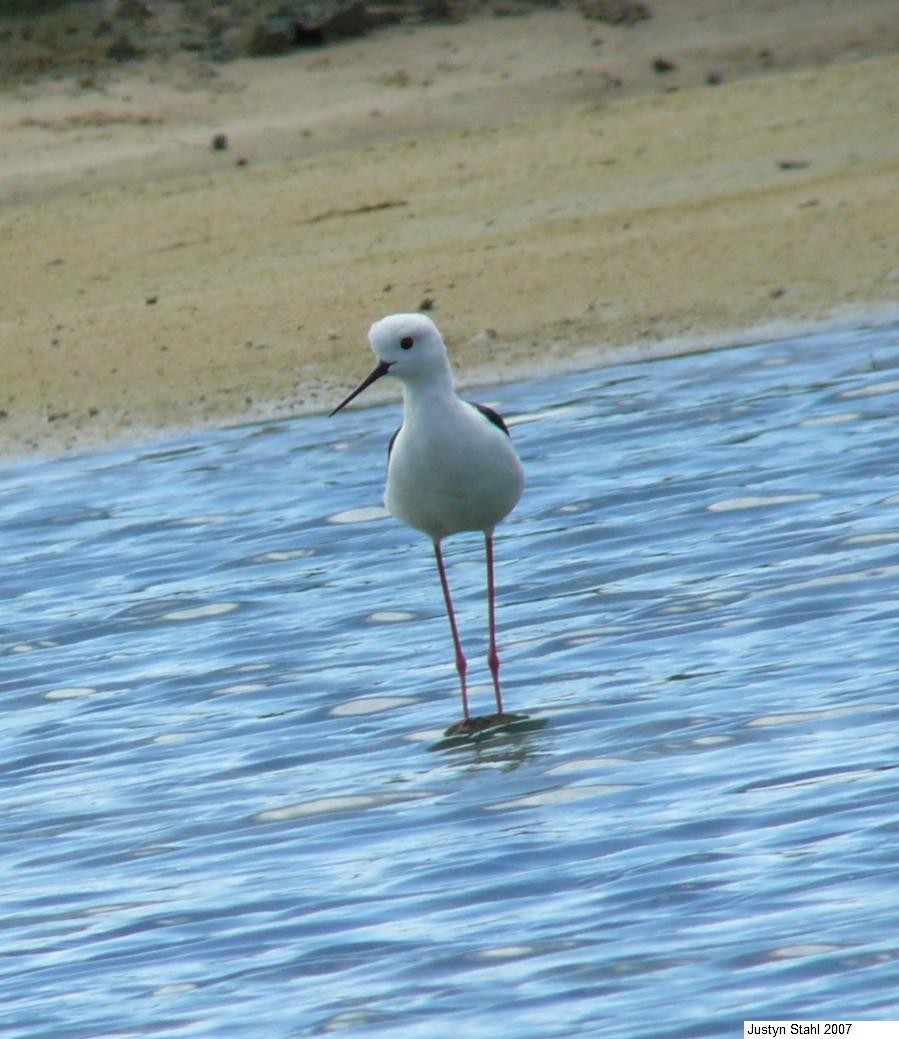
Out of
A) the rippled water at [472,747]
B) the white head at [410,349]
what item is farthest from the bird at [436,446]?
the rippled water at [472,747]

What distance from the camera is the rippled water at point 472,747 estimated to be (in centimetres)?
532

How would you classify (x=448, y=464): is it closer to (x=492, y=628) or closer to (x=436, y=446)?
(x=436, y=446)

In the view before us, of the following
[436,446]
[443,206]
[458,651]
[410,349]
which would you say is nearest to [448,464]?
Answer: [436,446]

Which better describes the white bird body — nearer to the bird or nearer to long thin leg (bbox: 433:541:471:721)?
the bird

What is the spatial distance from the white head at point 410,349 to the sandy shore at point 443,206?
13.7 feet

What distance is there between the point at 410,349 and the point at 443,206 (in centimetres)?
641

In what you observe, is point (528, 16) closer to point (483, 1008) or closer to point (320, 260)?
point (320, 260)

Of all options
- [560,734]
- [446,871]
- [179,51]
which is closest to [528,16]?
[179,51]

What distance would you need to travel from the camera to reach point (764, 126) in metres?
14.2

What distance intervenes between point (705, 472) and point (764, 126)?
5.05 m

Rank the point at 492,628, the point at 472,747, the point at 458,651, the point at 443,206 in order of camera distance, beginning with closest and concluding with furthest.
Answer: the point at 472,747 < the point at 458,651 < the point at 492,628 < the point at 443,206

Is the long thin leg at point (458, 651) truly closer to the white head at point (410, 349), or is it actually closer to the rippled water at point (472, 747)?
the rippled water at point (472, 747)

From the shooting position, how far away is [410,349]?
7395 millimetres

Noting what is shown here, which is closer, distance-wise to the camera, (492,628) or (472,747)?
(472,747)
